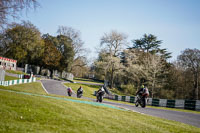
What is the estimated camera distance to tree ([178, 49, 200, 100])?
131 feet

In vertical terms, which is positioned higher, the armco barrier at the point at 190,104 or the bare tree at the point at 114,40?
the bare tree at the point at 114,40

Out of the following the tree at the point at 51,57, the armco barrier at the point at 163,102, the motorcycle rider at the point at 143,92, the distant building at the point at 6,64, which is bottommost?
the armco barrier at the point at 163,102

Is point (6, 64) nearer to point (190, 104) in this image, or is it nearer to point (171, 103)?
point (171, 103)

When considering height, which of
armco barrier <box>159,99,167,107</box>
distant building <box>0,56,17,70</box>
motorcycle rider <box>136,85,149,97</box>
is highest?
distant building <box>0,56,17,70</box>

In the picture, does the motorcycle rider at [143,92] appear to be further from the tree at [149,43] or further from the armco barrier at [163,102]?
the tree at [149,43]

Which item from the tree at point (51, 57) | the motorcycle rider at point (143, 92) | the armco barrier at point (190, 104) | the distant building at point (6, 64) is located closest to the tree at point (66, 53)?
the tree at point (51, 57)

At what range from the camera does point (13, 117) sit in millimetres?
5449

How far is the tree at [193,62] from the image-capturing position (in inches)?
1570

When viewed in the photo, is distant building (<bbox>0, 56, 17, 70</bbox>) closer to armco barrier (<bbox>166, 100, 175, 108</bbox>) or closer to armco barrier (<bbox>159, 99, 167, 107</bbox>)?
armco barrier (<bbox>159, 99, 167, 107</bbox>)

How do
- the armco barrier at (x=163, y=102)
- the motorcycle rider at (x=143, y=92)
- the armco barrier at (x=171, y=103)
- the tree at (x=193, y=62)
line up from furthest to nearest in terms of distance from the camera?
the tree at (x=193, y=62), the armco barrier at (x=163, y=102), the armco barrier at (x=171, y=103), the motorcycle rider at (x=143, y=92)

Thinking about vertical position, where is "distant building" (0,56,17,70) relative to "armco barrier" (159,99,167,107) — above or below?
above

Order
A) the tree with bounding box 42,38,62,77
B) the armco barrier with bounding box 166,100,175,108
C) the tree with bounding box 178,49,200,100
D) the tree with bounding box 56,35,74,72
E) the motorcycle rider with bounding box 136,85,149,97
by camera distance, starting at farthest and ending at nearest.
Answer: the tree with bounding box 56,35,74,72 → the tree with bounding box 42,38,62,77 → the tree with bounding box 178,49,200,100 → the armco barrier with bounding box 166,100,175,108 → the motorcycle rider with bounding box 136,85,149,97

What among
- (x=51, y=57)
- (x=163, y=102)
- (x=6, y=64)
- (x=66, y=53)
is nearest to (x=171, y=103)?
(x=163, y=102)

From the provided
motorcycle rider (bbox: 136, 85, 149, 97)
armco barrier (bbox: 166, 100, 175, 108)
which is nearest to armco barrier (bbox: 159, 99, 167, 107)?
armco barrier (bbox: 166, 100, 175, 108)
